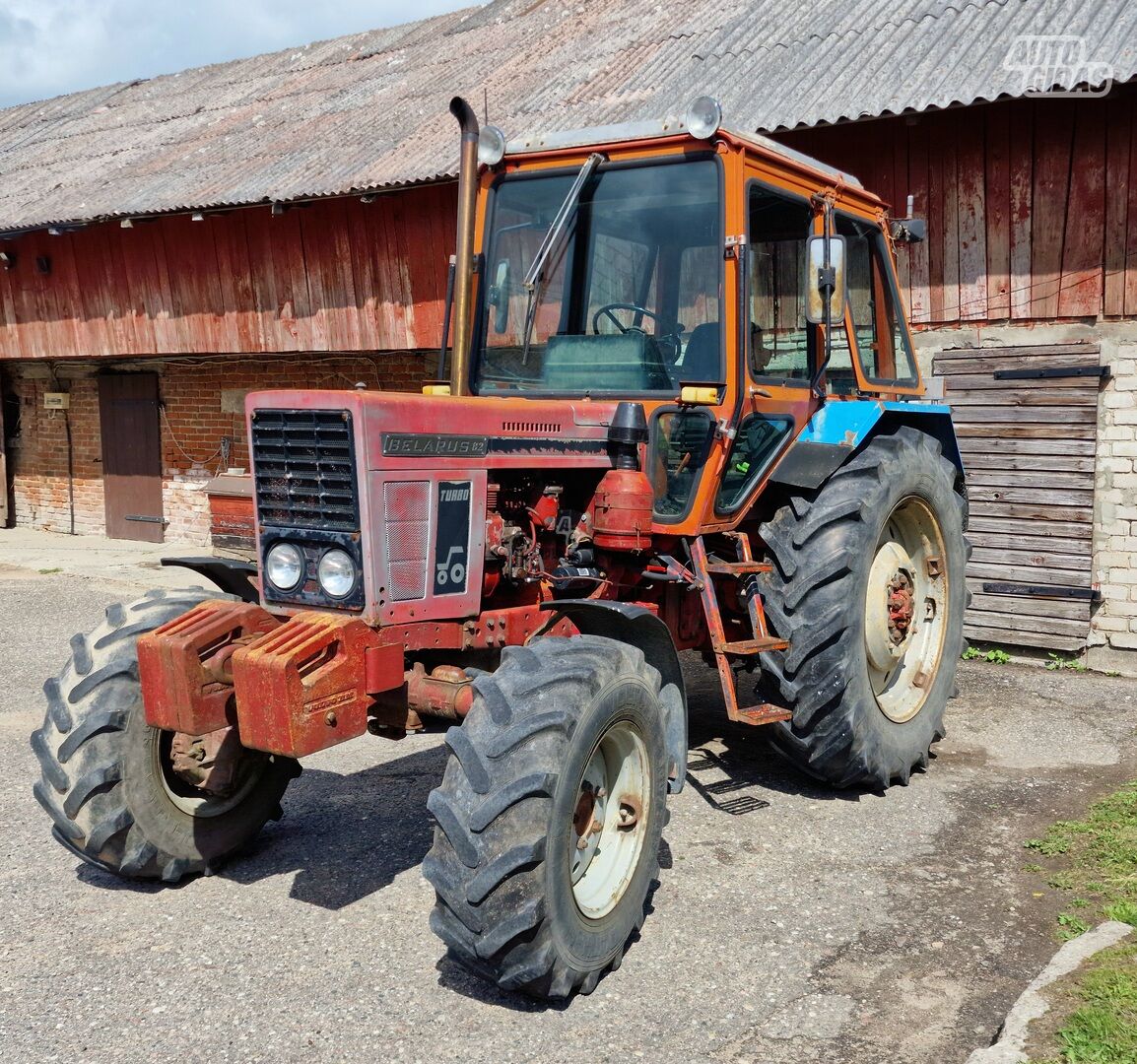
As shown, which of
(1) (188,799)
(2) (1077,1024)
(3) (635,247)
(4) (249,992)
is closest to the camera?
(2) (1077,1024)

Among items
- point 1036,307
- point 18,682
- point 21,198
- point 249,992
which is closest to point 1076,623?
point 1036,307

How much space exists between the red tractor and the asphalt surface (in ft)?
0.65

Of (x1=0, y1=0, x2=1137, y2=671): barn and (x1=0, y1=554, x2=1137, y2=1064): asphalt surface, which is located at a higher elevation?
(x1=0, y1=0, x2=1137, y2=671): barn

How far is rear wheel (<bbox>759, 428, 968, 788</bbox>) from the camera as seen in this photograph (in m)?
4.50

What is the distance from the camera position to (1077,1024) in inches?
116

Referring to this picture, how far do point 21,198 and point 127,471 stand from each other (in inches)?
132

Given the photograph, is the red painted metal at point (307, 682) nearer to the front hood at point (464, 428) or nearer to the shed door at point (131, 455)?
the front hood at point (464, 428)

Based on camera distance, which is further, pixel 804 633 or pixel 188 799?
pixel 804 633

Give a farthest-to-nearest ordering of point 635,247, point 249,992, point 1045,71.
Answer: point 1045,71 → point 635,247 → point 249,992

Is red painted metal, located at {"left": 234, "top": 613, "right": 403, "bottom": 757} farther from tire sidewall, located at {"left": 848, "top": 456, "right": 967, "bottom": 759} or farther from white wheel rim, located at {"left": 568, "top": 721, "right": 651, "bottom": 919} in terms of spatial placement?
tire sidewall, located at {"left": 848, "top": 456, "right": 967, "bottom": 759}

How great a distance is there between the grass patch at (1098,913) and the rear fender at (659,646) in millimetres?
1290

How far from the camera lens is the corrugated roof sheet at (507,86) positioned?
748 cm

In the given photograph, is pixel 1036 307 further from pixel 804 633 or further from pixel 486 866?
pixel 486 866

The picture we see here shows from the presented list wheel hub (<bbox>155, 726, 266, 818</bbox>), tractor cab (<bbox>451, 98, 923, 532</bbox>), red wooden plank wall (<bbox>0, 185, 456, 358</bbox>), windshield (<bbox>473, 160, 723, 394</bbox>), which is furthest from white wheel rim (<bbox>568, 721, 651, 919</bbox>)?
red wooden plank wall (<bbox>0, 185, 456, 358</bbox>)
